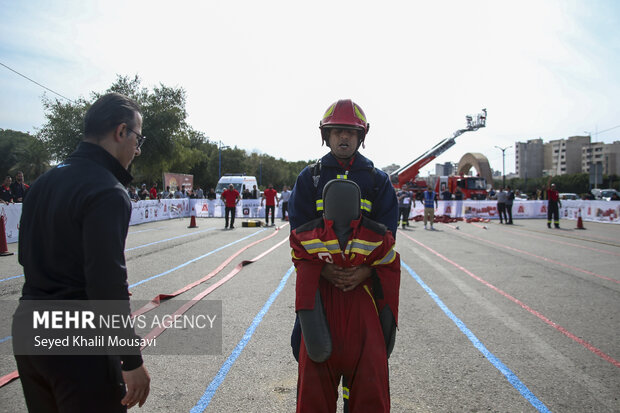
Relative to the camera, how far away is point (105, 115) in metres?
1.84

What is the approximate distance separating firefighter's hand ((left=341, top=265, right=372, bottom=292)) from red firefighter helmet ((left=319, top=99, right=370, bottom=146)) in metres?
0.83

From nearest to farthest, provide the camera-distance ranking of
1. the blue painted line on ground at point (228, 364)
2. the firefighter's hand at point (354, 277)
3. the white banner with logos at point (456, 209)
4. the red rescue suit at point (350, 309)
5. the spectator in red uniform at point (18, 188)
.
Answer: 1. the red rescue suit at point (350, 309)
2. the firefighter's hand at point (354, 277)
3. the blue painted line on ground at point (228, 364)
4. the spectator in red uniform at point (18, 188)
5. the white banner with logos at point (456, 209)

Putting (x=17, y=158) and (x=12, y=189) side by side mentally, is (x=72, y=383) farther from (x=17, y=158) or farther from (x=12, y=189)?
(x=17, y=158)

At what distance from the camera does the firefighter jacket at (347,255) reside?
6.96 ft

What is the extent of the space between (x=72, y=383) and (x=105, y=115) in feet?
3.74

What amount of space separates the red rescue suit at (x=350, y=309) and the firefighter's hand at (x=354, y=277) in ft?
0.11

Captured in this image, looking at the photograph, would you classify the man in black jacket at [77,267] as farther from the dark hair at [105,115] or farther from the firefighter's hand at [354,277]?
the firefighter's hand at [354,277]

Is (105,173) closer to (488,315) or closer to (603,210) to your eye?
(488,315)

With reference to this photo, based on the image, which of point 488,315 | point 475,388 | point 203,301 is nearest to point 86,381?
point 475,388

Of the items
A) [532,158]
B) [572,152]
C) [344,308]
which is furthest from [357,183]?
[572,152]

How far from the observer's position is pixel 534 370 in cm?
374

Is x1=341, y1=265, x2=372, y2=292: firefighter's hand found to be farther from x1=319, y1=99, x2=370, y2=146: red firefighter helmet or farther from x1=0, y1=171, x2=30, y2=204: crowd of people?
x1=0, y1=171, x2=30, y2=204: crowd of people

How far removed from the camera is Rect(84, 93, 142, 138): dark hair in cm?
183

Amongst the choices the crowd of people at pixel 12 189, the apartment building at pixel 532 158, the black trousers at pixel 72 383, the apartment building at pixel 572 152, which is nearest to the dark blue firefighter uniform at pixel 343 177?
the black trousers at pixel 72 383
